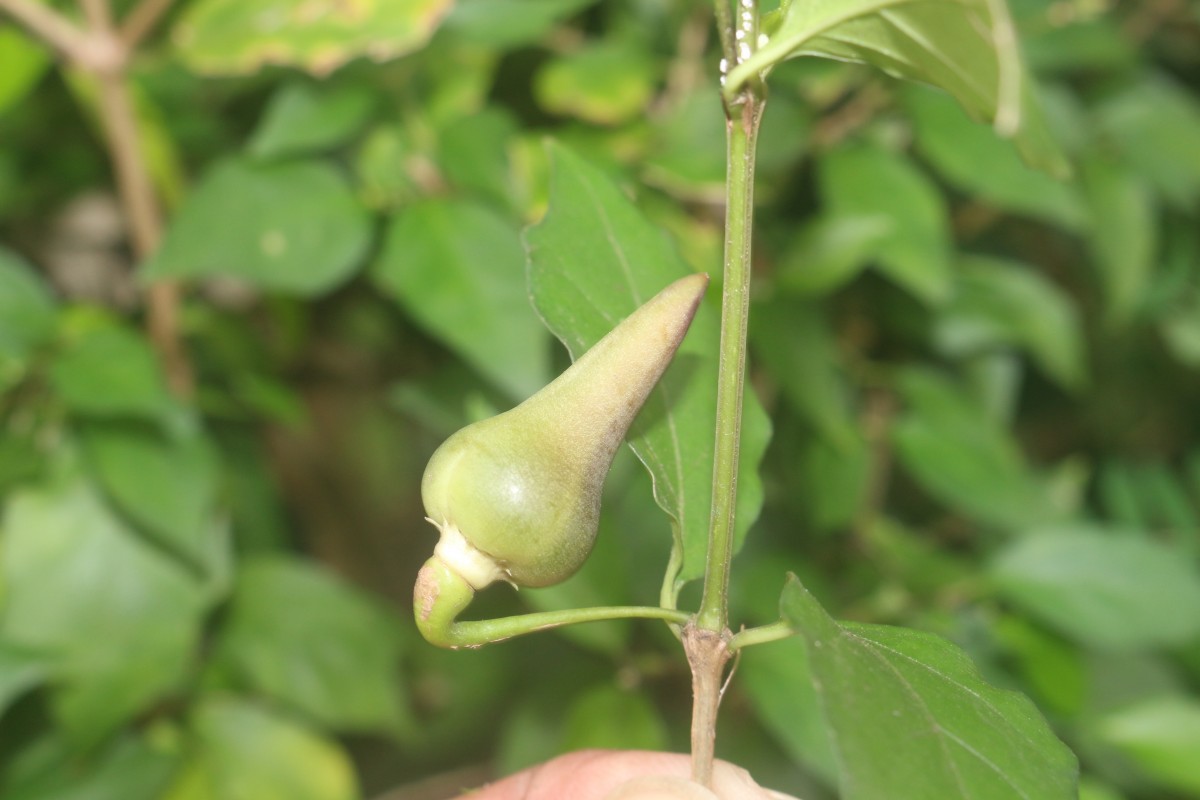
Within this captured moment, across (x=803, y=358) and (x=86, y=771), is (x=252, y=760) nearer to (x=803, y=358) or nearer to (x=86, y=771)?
(x=86, y=771)

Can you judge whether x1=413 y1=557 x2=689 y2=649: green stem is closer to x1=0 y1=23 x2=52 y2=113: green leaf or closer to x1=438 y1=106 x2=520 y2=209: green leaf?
x1=438 y1=106 x2=520 y2=209: green leaf

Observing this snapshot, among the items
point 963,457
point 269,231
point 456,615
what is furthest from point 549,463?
point 963,457

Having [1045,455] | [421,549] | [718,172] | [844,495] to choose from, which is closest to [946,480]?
[844,495]

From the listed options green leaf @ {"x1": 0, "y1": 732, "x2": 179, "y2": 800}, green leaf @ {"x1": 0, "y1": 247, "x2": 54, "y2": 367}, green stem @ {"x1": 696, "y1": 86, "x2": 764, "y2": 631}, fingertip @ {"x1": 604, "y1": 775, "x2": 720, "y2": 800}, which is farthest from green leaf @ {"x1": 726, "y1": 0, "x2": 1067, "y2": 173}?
green leaf @ {"x1": 0, "y1": 732, "x2": 179, "y2": 800}

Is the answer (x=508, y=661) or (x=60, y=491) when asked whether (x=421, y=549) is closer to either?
(x=508, y=661)

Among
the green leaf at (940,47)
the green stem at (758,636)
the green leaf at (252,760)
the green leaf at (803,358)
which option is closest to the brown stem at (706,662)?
the green stem at (758,636)
